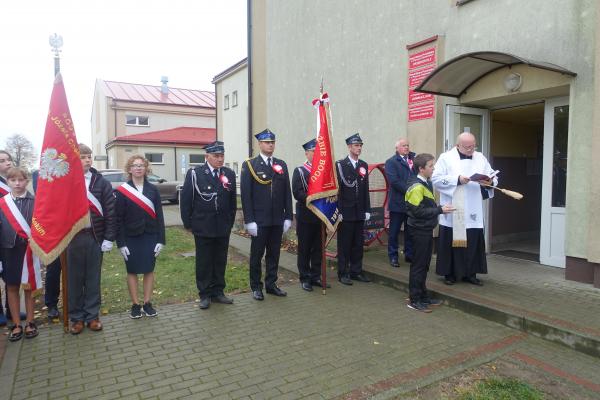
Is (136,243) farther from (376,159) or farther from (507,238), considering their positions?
(507,238)

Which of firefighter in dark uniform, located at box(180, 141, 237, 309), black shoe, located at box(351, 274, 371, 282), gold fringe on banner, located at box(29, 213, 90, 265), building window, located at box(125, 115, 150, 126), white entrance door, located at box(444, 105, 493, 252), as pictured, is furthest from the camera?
building window, located at box(125, 115, 150, 126)

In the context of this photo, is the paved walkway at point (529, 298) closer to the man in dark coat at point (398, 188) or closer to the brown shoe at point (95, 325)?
the man in dark coat at point (398, 188)

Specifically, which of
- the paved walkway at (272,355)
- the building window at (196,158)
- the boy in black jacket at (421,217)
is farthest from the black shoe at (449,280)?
the building window at (196,158)

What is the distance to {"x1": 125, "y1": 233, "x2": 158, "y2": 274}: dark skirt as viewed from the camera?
4.94 metres

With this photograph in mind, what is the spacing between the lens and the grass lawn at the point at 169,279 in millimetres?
5828

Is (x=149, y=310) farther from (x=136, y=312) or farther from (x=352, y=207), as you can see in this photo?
(x=352, y=207)

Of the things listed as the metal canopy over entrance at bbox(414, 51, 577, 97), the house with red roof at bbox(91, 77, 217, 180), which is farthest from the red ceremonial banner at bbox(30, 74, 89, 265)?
the house with red roof at bbox(91, 77, 217, 180)

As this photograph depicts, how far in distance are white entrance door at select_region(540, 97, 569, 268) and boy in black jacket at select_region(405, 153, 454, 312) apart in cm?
228

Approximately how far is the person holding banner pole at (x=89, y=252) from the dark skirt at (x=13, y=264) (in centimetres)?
46

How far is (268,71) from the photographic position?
13.7 m

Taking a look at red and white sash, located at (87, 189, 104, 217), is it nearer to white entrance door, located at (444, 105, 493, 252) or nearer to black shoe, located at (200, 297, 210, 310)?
black shoe, located at (200, 297, 210, 310)

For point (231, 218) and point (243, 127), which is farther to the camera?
point (243, 127)

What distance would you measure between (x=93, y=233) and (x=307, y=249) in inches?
110

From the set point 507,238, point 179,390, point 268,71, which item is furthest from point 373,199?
point 268,71
